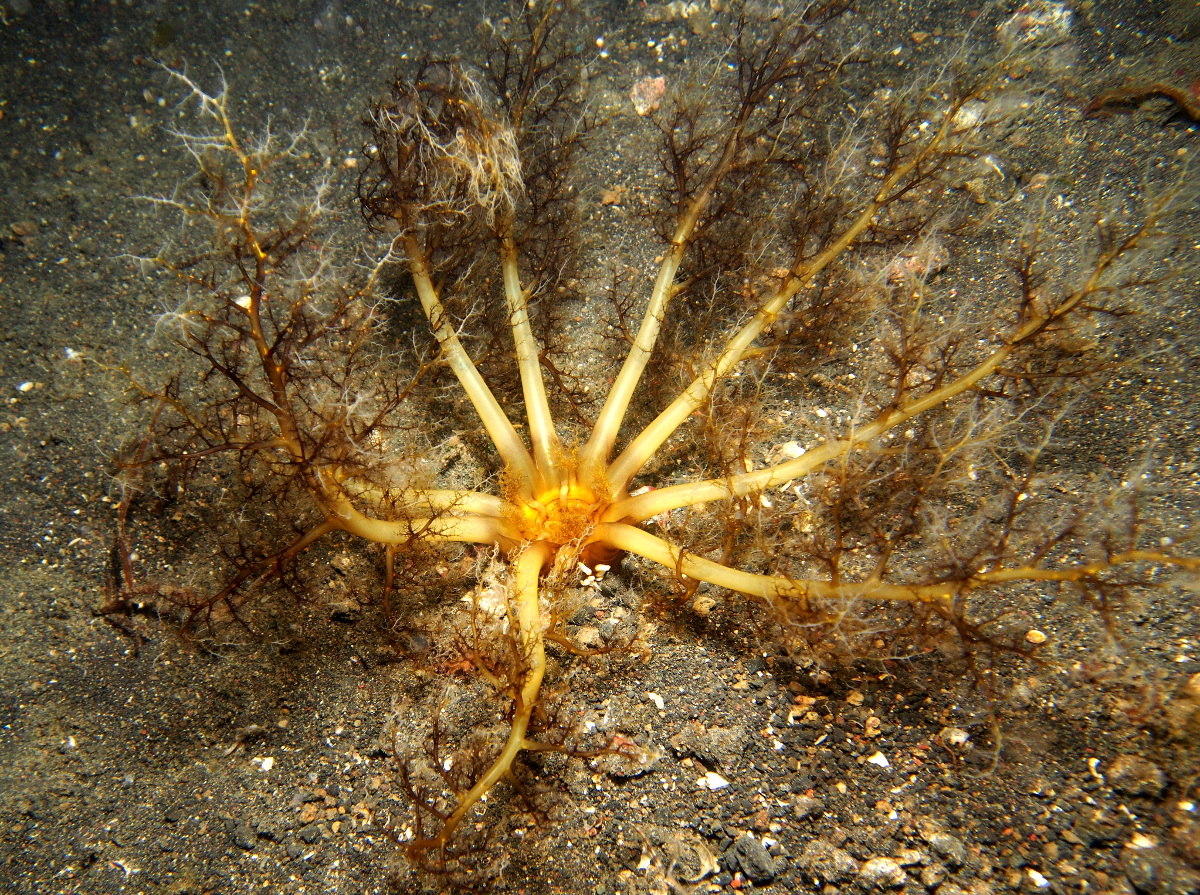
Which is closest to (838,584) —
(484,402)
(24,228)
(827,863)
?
(827,863)

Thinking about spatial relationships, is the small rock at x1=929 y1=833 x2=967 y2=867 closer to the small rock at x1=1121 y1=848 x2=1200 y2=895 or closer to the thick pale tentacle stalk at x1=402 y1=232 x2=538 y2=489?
the small rock at x1=1121 y1=848 x2=1200 y2=895

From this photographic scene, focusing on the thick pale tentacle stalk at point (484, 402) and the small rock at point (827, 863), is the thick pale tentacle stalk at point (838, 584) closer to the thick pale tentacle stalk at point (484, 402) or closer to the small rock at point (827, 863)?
the thick pale tentacle stalk at point (484, 402)

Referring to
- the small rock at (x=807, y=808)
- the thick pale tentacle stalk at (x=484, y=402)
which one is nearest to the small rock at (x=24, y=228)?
the thick pale tentacle stalk at (x=484, y=402)

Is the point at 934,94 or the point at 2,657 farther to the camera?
the point at 934,94

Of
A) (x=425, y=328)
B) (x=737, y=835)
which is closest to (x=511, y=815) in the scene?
(x=737, y=835)

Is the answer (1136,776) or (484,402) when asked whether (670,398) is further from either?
(1136,776)

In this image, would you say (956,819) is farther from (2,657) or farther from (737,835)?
(2,657)
